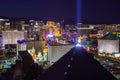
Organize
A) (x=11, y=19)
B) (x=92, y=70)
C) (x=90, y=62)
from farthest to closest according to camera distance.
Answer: (x=11, y=19) → (x=90, y=62) → (x=92, y=70)

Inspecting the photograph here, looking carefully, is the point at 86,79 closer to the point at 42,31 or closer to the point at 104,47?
the point at 104,47

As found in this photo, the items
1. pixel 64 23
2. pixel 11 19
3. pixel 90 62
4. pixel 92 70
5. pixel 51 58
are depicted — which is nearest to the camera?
pixel 92 70

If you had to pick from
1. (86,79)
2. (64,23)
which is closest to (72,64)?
(86,79)

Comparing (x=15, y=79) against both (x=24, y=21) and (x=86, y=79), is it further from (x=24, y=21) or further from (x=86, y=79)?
(x=24, y=21)

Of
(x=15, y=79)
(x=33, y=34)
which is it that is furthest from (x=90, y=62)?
(x=33, y=34)

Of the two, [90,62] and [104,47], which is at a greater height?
[90,62]

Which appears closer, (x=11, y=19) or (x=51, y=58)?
(x=51, y=58)

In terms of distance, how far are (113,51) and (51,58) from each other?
274 inches

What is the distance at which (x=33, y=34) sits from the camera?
2950 cm

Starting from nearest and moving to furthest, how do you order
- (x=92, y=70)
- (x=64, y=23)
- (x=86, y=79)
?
(x=86, y=79) < (x=92, y=70) < (x=64, y=23)

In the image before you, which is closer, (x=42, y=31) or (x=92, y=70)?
(x=92, y=70)

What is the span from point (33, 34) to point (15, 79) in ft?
67.0

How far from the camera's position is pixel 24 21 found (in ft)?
107

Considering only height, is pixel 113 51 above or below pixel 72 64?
below
